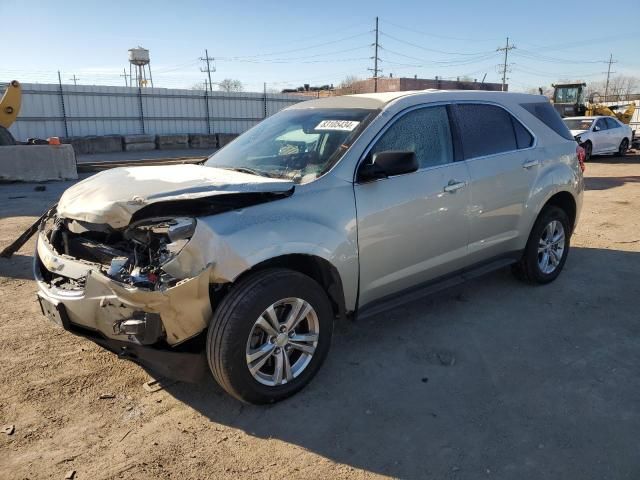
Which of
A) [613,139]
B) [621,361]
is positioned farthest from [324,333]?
[613,139]

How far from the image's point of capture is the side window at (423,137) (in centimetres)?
367

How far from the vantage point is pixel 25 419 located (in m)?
2.96

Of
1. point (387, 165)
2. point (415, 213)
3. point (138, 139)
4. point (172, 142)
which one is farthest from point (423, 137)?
point (172, 142)

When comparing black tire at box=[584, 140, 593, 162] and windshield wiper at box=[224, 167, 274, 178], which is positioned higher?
windshield wiper at box=[224, 167, 274, 178]

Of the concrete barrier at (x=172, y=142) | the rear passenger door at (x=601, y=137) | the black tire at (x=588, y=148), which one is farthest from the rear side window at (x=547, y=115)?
the concrete barrier at (x=172, y=142)

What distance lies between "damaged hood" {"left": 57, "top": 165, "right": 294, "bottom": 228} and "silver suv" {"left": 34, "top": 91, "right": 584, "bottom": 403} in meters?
0.01

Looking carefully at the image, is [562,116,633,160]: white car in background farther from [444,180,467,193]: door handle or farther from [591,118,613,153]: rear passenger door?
[444,180,467,193]: door handle

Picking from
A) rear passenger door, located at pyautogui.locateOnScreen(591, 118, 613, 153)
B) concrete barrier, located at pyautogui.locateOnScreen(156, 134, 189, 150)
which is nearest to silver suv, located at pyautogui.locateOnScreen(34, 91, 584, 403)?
rear passenger door, located at pyautogui.locateOnScreen(591, 118, 613, 153)

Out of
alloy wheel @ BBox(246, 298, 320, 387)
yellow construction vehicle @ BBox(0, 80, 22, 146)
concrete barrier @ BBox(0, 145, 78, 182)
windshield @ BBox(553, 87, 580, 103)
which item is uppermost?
windshield @ BBox(553, 87, 580, 103)

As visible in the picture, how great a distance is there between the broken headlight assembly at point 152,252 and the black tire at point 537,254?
11.4ft

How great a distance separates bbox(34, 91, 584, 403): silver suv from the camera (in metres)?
2.75

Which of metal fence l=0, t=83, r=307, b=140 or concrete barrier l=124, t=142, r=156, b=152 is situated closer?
metal fence l=0, t=83, r=307, b=140

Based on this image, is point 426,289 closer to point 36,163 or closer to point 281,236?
point 281,236

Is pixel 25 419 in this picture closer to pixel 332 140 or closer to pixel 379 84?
pixel 332 140
